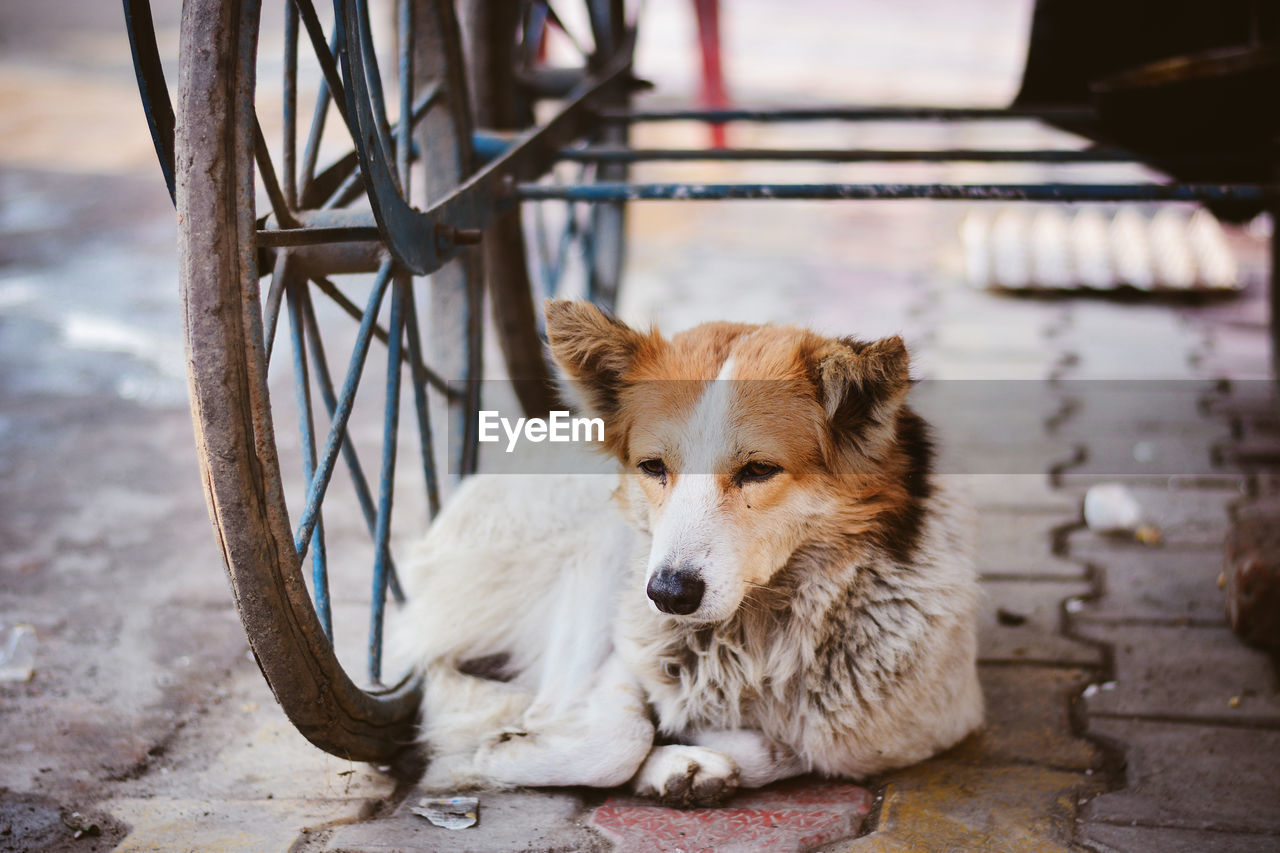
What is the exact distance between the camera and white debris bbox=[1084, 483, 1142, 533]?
3051mm

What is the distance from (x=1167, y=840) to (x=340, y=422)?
1621 mm

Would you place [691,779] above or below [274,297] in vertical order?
below

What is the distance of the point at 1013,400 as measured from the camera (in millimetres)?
4133

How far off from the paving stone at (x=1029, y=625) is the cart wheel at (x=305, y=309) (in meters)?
1.40

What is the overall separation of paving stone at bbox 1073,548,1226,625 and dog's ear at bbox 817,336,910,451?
3.59ft

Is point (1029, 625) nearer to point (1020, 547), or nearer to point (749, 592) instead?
point (1020, 547)

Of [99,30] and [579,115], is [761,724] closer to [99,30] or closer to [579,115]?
[579,115]

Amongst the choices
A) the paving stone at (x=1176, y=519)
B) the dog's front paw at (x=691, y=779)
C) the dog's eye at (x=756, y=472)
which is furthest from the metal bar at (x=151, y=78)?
the paving stone at (x=1176, y=519)

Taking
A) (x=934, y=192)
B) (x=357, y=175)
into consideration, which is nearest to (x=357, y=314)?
(x=357, y=175)

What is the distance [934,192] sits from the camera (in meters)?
2.41

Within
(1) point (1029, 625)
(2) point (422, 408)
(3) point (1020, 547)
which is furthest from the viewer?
(3) point (1020, 547)

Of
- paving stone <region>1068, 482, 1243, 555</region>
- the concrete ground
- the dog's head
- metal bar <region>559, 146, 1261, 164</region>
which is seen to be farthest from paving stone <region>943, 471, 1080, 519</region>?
the dog's head

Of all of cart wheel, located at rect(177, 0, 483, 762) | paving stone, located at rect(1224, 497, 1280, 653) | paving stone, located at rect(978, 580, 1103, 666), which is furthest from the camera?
paving stone, located at rect(978, 580, 1103, 666)

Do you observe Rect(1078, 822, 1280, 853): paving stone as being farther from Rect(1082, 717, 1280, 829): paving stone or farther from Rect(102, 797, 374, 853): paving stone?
Rect(102, 797, 374, 853): paving stone
